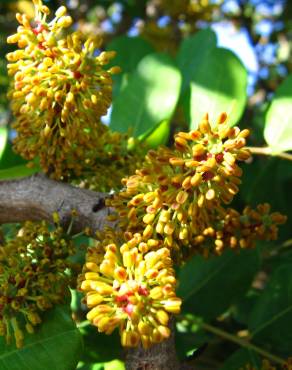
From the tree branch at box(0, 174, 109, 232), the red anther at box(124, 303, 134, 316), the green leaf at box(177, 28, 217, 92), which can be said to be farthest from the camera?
the green leaf at box(177, 28, 217, 92)

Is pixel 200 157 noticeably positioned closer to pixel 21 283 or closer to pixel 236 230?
pixel 236 230

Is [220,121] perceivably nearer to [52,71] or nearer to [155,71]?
[52,71]

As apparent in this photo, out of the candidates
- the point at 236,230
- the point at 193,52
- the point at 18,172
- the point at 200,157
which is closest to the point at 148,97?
the point at 193,52

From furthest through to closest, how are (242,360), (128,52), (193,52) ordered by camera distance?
(128,52) → (193,52) → (242,360)

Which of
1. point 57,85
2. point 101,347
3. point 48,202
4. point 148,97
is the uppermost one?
point 57,85

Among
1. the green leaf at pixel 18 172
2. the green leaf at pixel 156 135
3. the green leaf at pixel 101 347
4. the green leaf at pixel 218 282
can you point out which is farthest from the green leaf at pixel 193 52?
the green leaf at pixel 101 347

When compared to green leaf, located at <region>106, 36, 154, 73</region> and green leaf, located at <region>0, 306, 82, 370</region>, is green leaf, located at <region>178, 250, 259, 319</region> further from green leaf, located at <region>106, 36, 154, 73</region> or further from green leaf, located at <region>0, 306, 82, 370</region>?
green leaf, located at <region>106, 36, 154, 73</region>

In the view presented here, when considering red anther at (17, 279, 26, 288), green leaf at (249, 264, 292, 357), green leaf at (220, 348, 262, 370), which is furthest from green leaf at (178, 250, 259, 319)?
red anther at (17, 279, 26, 288)
